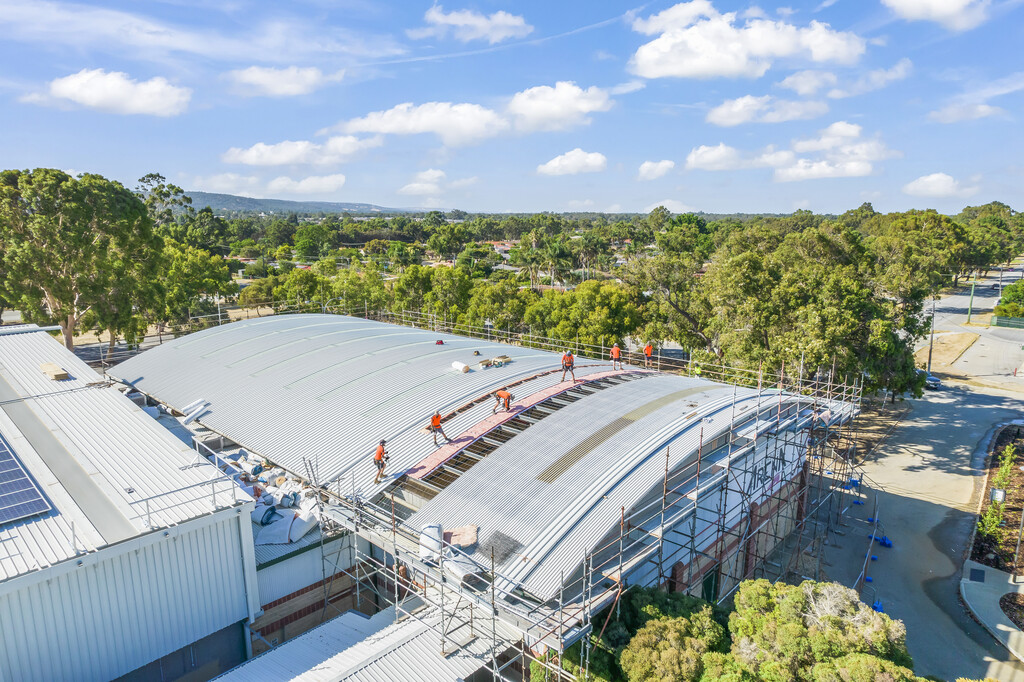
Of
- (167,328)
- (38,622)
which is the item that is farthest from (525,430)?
(167,328)

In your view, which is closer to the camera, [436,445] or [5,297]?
[436,445]

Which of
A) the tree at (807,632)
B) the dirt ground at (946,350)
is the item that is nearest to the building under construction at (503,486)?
the tree at (807,632)

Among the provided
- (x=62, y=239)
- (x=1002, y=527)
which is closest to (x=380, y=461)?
(x=1002, y=527)

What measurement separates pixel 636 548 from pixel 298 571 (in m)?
9.76

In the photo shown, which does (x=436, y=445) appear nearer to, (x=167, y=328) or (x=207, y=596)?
(x=207, y=596)

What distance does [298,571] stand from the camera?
1756cm

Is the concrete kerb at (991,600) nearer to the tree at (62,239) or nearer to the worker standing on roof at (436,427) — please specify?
the worker standing on roof at (436,427)

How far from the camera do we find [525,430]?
2050cm

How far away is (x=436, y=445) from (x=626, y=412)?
6.80 metres

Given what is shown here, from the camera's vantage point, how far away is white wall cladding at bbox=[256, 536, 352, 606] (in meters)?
16.9

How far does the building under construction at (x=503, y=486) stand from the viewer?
14.3 meters

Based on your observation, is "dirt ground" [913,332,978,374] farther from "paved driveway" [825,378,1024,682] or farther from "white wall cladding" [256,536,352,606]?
"white wall cladding" [256,536,352,606]

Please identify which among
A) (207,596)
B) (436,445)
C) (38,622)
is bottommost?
(207,596)

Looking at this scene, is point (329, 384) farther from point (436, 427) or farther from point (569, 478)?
point (569, 478)
